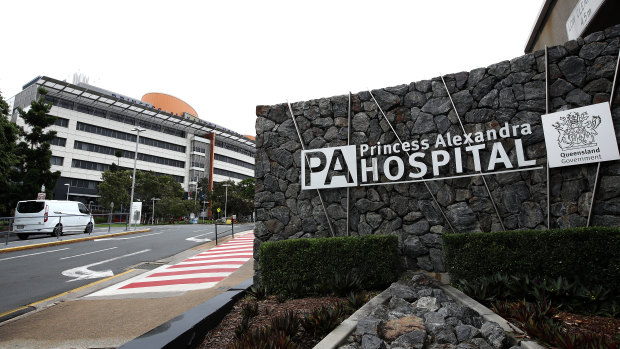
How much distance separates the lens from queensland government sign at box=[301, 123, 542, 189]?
5.52 m

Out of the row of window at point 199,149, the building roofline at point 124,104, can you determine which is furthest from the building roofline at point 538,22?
the row of window at point 199,149

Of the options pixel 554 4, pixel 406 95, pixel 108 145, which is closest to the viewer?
pixel 406 95

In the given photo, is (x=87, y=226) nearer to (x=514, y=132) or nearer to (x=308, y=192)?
(x=308, y=192)

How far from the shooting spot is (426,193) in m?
5.88

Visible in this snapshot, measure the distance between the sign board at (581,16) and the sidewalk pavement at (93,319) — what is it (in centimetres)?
926

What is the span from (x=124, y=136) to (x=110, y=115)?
3.96 metres

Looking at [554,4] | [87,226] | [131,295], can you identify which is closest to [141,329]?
[131,295]

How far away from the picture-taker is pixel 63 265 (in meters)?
9.23

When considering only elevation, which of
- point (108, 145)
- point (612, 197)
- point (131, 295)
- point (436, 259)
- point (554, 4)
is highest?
point (108, 145)

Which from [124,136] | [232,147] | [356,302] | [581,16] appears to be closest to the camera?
[356,302]

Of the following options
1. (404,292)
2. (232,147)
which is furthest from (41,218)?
(232,147)

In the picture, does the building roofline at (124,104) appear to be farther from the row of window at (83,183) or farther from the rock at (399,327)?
the rock at (399,327)

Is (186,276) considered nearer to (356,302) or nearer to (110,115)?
(356,302)

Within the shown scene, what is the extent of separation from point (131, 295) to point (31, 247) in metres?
10.0
